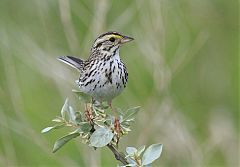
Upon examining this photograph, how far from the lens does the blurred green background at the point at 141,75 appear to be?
671 centimetres

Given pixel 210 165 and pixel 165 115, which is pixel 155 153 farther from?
pixel 210 165

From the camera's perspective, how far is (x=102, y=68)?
5113 millimetres

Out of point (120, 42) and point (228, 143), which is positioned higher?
point (120, 42)

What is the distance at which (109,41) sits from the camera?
16.9 feet

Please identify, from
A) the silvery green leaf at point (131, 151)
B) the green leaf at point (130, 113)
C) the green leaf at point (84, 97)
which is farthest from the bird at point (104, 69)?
the silvery green leaf at point (131, 151)

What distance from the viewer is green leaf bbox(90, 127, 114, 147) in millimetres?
3453

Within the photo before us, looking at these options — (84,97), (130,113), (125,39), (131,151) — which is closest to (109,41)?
(125,39)

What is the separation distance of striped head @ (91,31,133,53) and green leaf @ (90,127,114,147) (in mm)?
1560

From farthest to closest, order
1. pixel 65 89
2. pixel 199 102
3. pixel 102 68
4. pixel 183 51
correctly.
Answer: pixel 199 102, pixel 183 51, pixel 65 89, pixel 102 68

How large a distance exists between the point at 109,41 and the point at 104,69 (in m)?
0.20

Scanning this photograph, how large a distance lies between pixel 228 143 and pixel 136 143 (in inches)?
56.3

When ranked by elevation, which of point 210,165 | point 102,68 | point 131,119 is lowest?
point 210,165

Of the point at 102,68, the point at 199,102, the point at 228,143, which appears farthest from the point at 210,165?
the point at 102,68

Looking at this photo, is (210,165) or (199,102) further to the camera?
(199,102)
